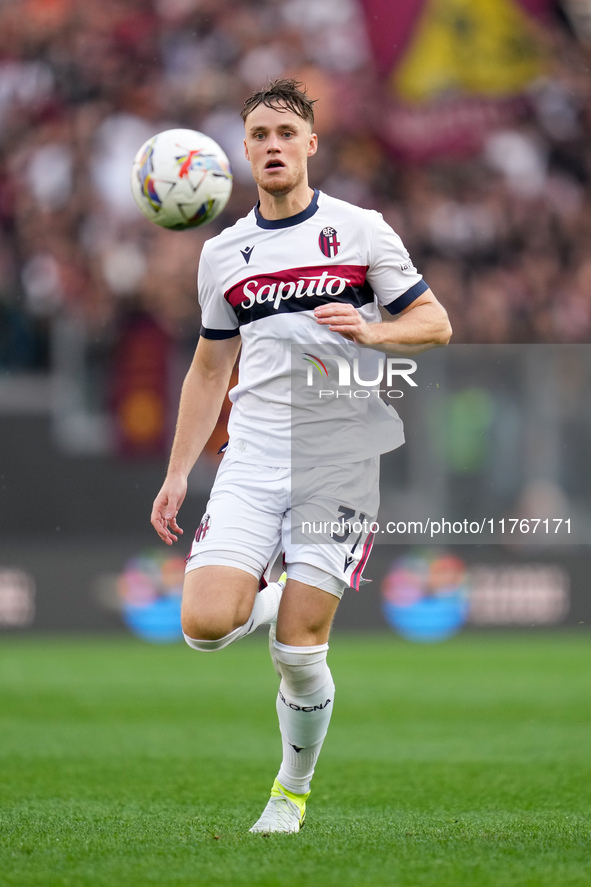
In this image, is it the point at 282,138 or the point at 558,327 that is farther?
the point at 558,327

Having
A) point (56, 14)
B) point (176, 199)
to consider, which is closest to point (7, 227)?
point (56, 14)

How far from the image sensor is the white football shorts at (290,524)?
15.1 ft

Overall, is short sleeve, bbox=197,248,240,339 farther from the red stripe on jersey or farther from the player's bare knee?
the player's bare knee

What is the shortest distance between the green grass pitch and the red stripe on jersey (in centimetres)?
184

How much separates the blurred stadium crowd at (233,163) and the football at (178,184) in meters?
7.08

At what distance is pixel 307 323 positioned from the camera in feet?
15.3

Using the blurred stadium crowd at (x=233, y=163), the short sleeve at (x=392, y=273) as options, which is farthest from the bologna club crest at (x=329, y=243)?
the blurred stadium crowd at (x=233, y=163)

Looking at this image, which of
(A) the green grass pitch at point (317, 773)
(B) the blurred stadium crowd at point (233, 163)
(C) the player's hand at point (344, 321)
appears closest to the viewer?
(A) the green grass pitch at point (317, 773)

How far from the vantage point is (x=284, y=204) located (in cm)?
475

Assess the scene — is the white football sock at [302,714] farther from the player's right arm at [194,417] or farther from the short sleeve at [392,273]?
the short sleeve at [392,273]

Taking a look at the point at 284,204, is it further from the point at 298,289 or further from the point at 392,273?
the point at 392,273

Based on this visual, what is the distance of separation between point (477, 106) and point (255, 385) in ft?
35.7

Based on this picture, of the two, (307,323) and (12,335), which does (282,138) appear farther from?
(12,335)

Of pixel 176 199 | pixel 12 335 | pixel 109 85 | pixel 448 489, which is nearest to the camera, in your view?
pixel 176 199
